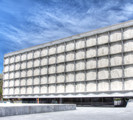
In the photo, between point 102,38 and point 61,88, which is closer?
point 102,38

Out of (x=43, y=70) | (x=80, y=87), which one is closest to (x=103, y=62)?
(x=80, y=87)

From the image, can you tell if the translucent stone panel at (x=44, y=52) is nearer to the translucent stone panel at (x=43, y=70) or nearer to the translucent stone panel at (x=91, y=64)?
the translucent stone panel at (x=43, y=70)

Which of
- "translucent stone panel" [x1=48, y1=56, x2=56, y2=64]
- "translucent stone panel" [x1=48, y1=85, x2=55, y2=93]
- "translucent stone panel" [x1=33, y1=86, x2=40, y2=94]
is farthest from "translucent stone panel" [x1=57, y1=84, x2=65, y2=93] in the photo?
"translucent stone panel" [x1=33, y1=86, x2=40, y2=94]

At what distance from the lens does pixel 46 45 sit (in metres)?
52.7

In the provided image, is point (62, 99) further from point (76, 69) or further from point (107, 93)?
point (107, 93)

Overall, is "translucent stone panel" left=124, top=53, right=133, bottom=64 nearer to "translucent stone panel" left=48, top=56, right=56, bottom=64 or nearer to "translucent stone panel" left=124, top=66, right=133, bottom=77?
"translucent stone panel" left=124, top=66, right=133, bottom=77

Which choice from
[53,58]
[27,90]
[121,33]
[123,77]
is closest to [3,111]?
[123,77]

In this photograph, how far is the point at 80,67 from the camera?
1767 inches

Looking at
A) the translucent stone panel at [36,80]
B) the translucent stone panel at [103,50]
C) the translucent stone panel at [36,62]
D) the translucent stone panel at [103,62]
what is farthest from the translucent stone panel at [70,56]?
the translucent stone panel at [36,80]

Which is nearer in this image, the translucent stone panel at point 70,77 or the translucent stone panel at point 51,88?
the translucent stone panel at point 70,77

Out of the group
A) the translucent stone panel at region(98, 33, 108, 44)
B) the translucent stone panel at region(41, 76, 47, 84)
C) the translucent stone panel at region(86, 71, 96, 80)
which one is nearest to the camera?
the translucent stone panel at region(98, 33, 108, 44)

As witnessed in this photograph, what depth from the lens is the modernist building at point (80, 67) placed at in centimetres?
3891

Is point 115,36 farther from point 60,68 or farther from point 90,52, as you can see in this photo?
point 60,68

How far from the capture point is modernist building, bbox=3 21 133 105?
38.9 m
